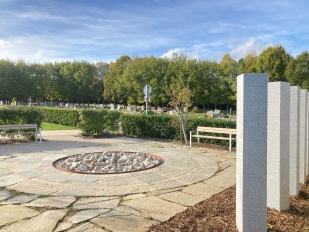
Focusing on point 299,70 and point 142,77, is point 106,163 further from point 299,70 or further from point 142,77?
point 142,77

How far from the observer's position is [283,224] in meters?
3.64

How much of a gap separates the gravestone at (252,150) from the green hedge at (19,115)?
12977 millimetres

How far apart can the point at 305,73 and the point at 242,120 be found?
132 feet

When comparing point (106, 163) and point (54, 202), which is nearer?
point (54, 202)

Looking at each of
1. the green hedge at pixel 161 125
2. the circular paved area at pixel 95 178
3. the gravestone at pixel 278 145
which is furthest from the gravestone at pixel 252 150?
the green hedge at pixel 161 125

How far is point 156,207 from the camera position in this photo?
4.44 metres

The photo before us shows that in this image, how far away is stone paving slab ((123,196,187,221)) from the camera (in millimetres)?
4079

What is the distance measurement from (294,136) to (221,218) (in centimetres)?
216

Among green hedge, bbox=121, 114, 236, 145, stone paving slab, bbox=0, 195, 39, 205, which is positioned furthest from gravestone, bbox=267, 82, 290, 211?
green hedge, bbox=121, 114, 236, 145

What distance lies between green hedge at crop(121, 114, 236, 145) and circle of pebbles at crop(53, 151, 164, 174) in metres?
4.42

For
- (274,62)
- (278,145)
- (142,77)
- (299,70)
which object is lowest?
(278,145)

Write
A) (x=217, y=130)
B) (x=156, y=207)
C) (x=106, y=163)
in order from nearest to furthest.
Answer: (x=156, y=207), (x=106, y=163), (x=217, y=130)

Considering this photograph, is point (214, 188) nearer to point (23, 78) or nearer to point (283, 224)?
point (283, 224)

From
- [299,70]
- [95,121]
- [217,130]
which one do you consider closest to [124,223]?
[217,130]
